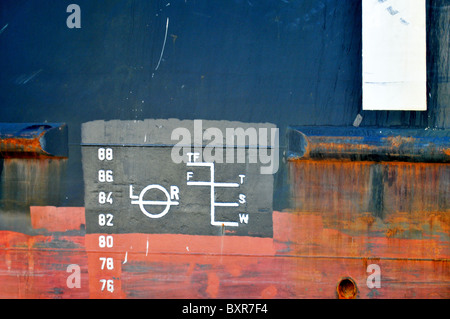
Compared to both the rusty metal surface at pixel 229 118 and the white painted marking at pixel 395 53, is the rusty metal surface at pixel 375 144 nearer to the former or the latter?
the rusty metal surface at pixel 229 118

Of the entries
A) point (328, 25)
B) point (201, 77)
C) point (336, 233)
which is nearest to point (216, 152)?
point (201, 77)

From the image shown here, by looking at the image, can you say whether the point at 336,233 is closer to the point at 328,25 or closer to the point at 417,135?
the point at 417,135

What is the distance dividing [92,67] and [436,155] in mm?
2006

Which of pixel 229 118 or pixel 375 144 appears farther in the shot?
pixel 229 118

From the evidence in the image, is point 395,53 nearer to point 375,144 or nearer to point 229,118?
point 375,144

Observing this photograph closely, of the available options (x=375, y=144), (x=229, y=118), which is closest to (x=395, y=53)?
(x=375, y=144)

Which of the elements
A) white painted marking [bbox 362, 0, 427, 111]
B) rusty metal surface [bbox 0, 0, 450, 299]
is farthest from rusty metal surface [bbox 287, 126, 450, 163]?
white painted marking [bbox 362, 0, 427, 111]

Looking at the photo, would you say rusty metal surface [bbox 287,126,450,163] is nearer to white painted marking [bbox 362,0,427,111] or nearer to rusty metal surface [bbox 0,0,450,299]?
rusty metal surface [bbox 0,0,450,299]

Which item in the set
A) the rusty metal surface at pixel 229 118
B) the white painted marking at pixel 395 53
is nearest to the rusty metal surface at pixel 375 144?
the rusty metal surface at pixel 229 118

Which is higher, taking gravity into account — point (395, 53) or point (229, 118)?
point (395, 53)

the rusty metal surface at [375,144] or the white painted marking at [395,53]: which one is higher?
the white painted marking at [395,53]

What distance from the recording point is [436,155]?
69.2 inches

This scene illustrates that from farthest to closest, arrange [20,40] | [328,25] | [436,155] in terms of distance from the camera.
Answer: [20,40] → [328,25] → [436,155]
